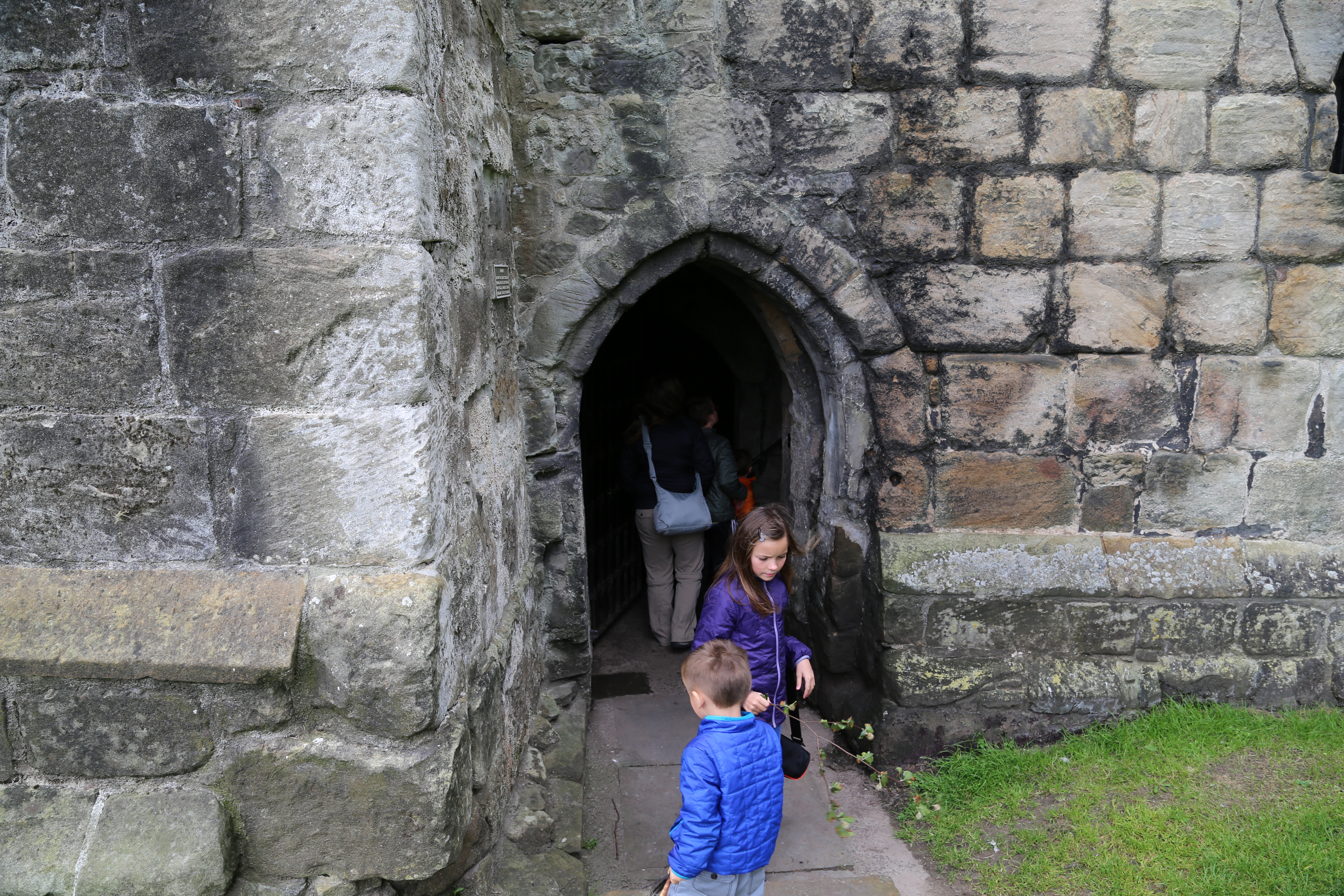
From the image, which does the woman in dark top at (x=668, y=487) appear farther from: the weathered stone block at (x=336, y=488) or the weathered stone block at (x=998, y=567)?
the weathered stone block at (x=336, y=488)

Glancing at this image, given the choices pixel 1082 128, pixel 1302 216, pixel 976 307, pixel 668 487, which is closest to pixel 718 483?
pixel 668 487

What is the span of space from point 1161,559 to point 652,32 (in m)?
2.76

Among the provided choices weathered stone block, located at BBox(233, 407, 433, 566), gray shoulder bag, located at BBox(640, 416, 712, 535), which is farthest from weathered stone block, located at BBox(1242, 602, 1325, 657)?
weathered stone block, located at BBox(233, 407, 433, 566)

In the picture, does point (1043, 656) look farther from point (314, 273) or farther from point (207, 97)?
point (207, 97)

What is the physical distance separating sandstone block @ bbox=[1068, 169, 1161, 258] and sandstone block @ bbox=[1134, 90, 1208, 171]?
9 cm

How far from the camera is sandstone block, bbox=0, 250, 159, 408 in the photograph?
5.38 feet

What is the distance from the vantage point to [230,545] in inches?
67.4

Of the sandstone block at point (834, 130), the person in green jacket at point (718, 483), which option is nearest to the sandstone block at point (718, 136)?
the sandstone block at point (834, 130)

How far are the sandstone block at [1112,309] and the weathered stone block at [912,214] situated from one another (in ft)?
1.53

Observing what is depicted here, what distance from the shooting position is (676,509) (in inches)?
176

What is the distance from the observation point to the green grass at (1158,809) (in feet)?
8.16

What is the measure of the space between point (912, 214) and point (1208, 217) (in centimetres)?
108

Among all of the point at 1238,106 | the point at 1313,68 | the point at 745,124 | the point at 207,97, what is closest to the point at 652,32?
the point at 745,124

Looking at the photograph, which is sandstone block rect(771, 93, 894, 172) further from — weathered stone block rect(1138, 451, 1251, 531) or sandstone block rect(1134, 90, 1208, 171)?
weathered stone block rect(1138, 451, 1251, 531)
